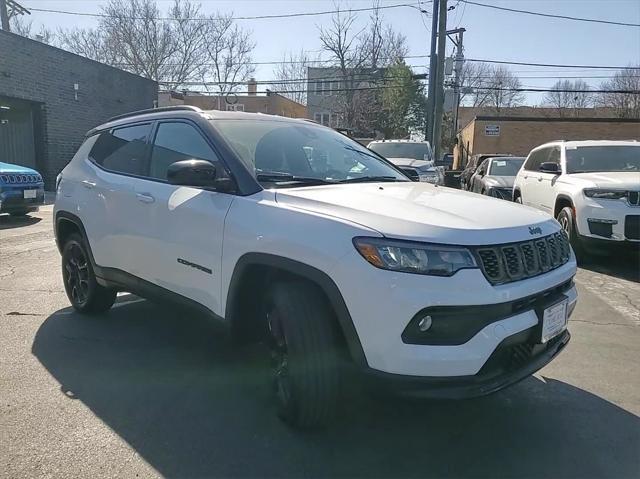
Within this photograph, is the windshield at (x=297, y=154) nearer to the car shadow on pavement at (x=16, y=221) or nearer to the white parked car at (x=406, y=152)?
the white parked car at (x=406, y=152)

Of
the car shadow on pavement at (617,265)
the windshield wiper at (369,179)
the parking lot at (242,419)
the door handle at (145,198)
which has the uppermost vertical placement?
the windshield wiper at (369,179)

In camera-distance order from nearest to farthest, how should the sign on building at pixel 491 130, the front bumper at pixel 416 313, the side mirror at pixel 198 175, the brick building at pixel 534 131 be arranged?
the front bumper at pixel 416 313
the side mirror at pixel 198 175
the brick building at pixel 534 131
the sign on building at pixel 491 130

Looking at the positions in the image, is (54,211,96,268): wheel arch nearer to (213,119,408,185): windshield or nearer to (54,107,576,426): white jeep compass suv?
(54,107,576,426): white jeep compass suv

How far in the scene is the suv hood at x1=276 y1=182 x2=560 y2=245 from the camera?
7.88 feet

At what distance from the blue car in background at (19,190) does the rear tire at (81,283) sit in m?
6.08

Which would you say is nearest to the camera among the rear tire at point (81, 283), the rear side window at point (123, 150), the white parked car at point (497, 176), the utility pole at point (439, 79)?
the rear side window at point (123, 150)

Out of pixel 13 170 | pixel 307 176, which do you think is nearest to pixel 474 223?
pixel 307 176

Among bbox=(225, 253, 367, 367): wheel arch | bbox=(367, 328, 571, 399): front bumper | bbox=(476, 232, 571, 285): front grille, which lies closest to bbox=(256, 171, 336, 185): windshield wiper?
bbox=(225, 253, 367, 367): wheel arch

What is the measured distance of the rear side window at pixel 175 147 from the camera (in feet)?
11.4

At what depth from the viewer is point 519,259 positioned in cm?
255

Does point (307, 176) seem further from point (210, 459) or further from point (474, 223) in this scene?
point (210, 459)

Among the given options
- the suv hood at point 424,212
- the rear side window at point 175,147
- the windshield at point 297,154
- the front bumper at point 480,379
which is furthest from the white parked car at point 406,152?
the front bumper at point 480,379

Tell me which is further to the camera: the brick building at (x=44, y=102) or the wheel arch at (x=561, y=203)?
the brick building at (x=44, y=102)

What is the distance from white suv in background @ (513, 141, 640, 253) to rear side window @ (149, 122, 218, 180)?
5.40 meters
